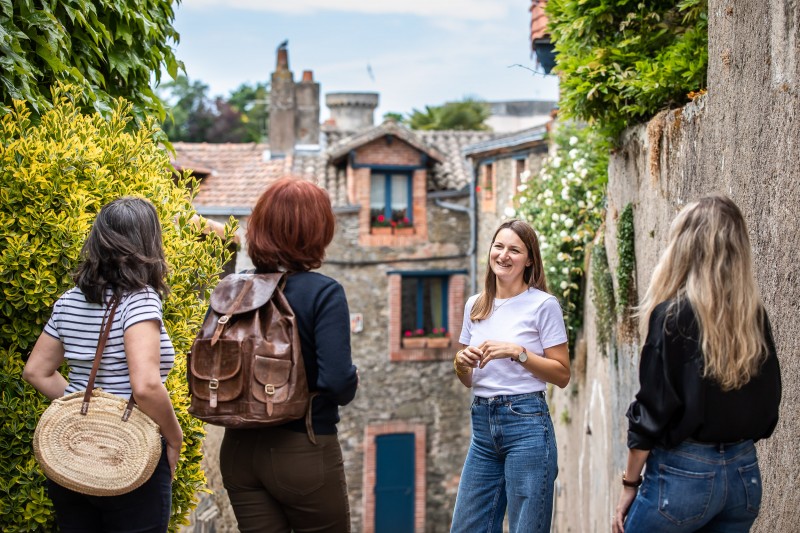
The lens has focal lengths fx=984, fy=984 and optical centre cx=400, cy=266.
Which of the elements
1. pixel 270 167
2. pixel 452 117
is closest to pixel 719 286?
pixel 270 167

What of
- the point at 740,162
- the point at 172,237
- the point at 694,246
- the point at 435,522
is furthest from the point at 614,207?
the point at 435,522

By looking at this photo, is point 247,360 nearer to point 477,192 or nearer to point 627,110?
point 627,110

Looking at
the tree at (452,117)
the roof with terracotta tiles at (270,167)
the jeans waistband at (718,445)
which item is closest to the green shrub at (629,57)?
the jeans waistband at (718,445)

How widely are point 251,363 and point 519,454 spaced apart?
4.54ft

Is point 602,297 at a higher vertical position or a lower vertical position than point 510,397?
higher

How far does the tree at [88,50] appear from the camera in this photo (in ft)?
17.0

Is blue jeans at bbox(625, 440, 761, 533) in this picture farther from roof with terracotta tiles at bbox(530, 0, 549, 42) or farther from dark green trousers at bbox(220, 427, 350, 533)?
roof with terracotta tiles at bbox(530, 0, 549, 42)

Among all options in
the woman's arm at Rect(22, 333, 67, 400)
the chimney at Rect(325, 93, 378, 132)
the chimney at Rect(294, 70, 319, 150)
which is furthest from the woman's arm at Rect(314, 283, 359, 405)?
the chimney at Rect(325, 93, 378, 132)

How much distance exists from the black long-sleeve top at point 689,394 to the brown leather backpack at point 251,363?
4.00 ft

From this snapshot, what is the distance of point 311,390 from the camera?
11.8 ft

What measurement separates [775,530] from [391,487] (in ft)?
57.2

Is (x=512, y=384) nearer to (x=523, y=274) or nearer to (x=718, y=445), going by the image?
(x=523, y=274)

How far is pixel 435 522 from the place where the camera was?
21.5m

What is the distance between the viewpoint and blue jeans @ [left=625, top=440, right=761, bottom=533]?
3.24 meters
